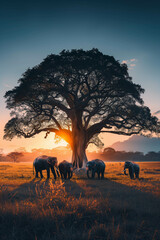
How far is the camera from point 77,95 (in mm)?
22047

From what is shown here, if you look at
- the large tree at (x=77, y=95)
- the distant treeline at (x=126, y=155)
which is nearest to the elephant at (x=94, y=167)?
the large tree at (x=77, y=95)

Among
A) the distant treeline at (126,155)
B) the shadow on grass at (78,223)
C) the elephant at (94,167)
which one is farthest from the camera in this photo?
the distant treeline at (126,155)

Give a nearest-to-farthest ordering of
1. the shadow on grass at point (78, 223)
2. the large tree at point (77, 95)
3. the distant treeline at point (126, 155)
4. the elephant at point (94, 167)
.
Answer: the shadow on grass at point (78, 223)
the elephant at point (94, 167)
the large tree at point (77, 95)
the distant treeline at point (126, 155)

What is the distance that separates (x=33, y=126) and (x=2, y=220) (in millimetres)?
20135

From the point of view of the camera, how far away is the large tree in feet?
64.4

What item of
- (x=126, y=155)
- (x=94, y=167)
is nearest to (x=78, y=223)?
(x=94, y=167)

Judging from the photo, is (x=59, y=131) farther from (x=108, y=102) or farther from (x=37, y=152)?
(x=37, y=152)

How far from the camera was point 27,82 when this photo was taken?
19.5 m

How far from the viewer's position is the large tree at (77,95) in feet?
64.4

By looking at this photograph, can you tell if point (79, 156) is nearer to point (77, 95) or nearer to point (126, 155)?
point (77, 95)

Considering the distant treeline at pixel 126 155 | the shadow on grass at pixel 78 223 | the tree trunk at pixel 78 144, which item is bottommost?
the distant treeline at pixel 126 155

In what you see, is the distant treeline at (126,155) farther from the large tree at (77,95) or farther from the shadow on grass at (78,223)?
the shadow on grass at (78,223)

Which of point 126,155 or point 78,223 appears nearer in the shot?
point 78,223

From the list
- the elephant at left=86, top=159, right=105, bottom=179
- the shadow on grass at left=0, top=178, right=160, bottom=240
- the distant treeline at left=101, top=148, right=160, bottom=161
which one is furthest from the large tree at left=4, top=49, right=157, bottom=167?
the distant treeline at left=101, top=148, right=160, bottom=161
